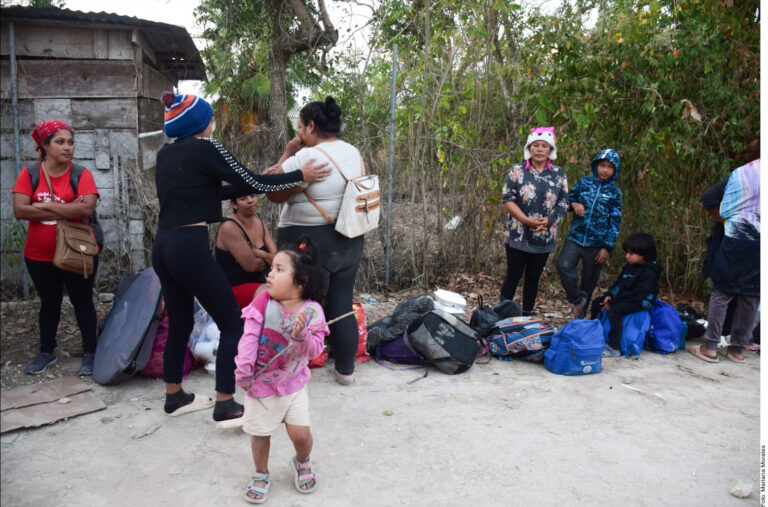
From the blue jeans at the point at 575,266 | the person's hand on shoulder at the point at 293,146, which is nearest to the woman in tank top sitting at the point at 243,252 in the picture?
the person's hand on shoulder at the point at 293,146

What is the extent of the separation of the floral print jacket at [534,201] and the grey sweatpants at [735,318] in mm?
1427

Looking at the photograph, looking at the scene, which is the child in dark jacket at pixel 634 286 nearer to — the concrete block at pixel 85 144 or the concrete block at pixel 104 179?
the concrete block at pixel 104 179

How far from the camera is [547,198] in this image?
16.7 feet

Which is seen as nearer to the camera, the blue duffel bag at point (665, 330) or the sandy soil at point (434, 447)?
the sandy soil at point (434, 447)

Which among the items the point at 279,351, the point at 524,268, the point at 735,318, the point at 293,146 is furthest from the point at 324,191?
the point at 735,318

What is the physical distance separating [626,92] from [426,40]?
223cm

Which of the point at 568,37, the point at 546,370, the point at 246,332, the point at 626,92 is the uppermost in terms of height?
the point at 568,37

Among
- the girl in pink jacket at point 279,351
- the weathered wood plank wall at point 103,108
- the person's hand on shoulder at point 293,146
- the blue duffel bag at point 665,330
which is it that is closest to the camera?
the girl in pink jacket at point 279,351

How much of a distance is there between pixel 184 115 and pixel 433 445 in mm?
2283

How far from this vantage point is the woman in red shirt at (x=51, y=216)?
3756 millimetres

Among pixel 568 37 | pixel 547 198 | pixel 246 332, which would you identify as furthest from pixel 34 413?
pixel 568 37

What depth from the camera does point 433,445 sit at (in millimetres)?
3199

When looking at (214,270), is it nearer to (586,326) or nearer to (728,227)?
(586,326)

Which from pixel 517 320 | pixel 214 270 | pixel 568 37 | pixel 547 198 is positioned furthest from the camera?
pixel 568 37
